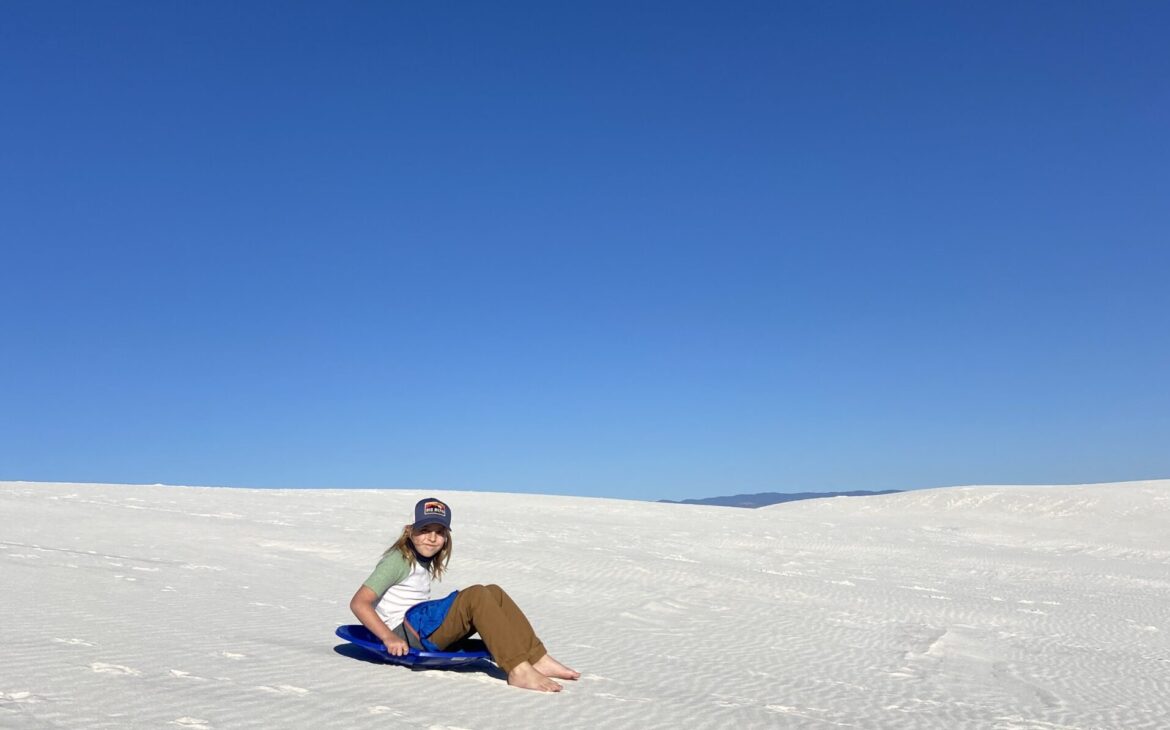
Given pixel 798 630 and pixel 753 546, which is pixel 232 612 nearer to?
pixel 798 630

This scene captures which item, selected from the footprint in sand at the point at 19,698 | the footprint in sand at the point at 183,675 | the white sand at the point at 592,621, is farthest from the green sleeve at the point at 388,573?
the footprint in sand at the point at 19,698

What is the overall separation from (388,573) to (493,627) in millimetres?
672

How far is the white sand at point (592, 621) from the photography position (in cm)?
425

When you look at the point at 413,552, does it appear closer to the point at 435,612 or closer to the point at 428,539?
the point at 428,539

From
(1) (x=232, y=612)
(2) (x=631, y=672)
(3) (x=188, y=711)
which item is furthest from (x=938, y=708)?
(1) (x=232, y=612)

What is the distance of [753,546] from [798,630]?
7.78m

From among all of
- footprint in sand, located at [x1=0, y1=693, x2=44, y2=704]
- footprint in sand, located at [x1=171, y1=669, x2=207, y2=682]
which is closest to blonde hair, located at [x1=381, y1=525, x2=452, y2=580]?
footprint in sand, located at [x1=171, y1=669, x2=207, y2=682]

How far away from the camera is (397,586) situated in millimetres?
4992

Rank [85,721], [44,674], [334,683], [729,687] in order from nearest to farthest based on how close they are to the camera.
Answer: [85,721], [44,674], [334,683], [729,687]

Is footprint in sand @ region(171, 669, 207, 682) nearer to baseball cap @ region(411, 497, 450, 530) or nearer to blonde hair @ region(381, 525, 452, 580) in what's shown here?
blonde hair @ region(381, 525, 452, 580)

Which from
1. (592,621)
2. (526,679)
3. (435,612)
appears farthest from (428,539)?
(592,621)

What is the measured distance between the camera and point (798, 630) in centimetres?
865

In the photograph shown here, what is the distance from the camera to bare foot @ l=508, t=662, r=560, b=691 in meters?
4.62

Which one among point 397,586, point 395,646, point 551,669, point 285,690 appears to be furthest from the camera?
point 397,586
